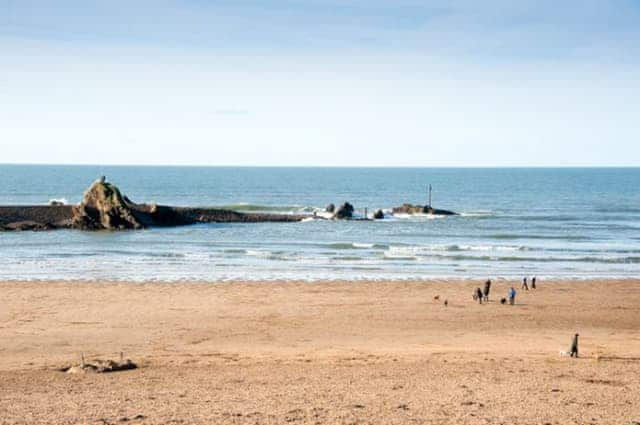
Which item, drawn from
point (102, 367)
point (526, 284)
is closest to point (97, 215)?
point (526, 284)

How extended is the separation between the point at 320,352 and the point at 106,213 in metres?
50.9

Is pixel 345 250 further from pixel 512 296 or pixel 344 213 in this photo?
pixel 344 213

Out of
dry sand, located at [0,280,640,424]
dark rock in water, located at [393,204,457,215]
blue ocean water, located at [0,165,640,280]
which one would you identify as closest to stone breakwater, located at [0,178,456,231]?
blue ocean water, located at [0,165,640,280]

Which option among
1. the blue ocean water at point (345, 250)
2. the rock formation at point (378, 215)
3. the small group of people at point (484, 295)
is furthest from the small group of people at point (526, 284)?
the rock formation at point (378, 215)

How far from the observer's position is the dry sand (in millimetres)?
19250

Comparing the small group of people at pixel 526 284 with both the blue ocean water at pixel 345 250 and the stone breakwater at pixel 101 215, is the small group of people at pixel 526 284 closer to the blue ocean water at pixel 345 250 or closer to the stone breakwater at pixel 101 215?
the blue ocean water at pixel 345 250

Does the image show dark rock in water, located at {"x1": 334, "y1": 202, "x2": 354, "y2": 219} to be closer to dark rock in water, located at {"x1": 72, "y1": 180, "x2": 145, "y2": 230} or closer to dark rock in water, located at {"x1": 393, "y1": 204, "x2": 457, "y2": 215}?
dark rock in water, located at {"x1": 393, "y1": 204, "x2": 457, "y2": 215}

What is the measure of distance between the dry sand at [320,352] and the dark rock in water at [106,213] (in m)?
31.4

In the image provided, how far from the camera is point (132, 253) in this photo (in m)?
56.0

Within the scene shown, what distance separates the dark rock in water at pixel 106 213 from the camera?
7281cm

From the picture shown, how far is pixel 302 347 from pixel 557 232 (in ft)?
164

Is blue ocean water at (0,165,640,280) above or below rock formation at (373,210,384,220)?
below

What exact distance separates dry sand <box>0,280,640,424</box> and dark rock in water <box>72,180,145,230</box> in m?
31.4

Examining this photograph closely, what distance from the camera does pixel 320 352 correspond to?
1046 inches
